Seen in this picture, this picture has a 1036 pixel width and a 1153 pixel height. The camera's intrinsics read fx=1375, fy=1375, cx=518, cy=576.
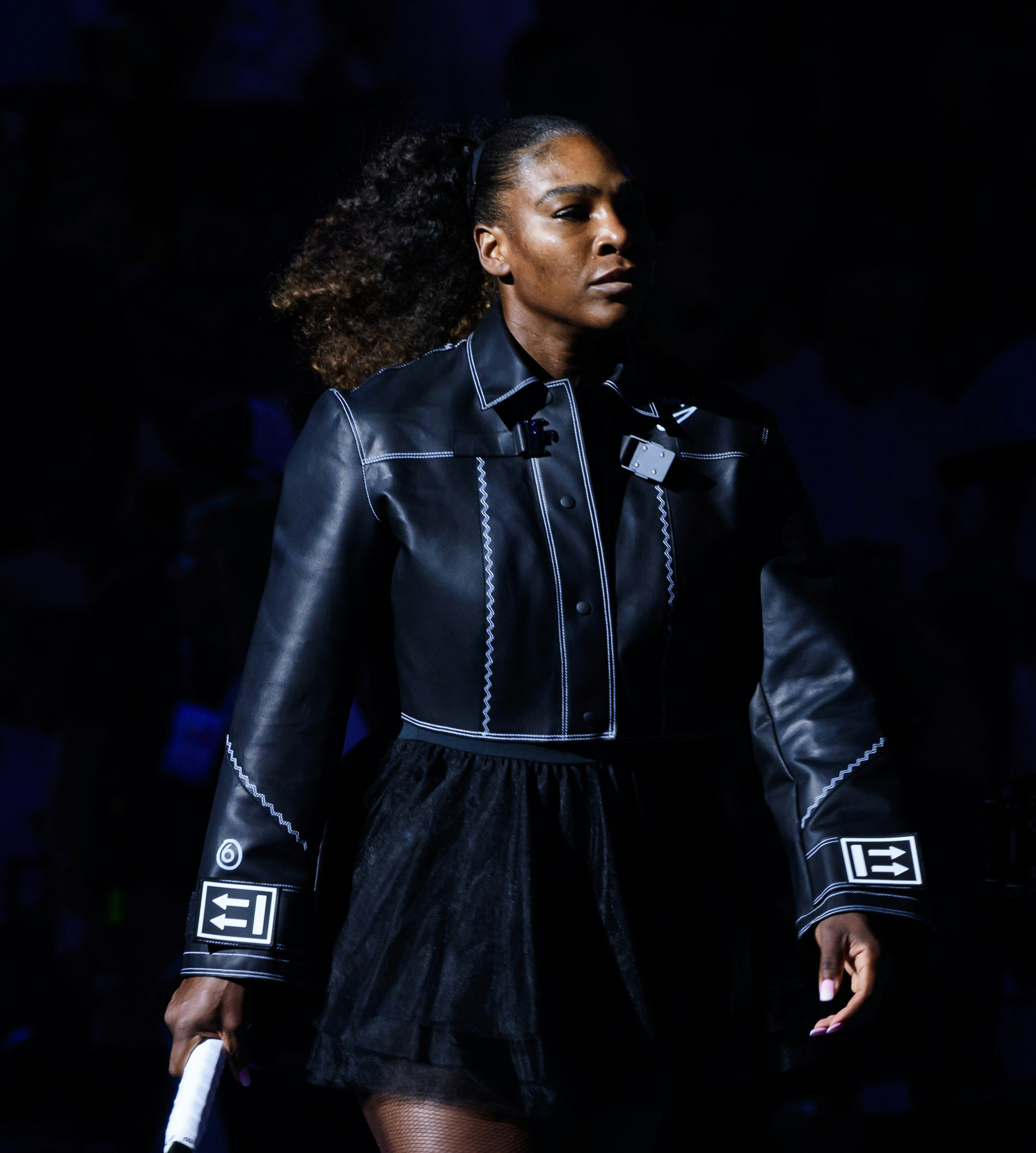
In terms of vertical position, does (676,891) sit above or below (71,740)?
below

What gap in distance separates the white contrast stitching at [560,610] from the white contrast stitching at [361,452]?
18 cm

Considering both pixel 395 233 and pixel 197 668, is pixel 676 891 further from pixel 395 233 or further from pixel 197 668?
pixel 197 668

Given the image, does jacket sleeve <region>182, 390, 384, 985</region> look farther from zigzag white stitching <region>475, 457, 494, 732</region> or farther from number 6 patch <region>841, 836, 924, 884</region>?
number 6 patch <region>841, 836, 924, 884</region>

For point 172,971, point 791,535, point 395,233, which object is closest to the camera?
point 791,535

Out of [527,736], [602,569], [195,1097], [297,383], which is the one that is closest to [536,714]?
[527,736]

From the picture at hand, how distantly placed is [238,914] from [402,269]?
881 mm

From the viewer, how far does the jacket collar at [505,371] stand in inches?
62.9

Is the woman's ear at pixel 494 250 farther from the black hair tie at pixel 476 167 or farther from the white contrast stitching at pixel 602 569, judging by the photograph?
the white contrast stitching at pixel 602 569

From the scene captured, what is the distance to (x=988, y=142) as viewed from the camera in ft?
10.1

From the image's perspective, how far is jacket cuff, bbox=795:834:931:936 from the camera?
1.51m

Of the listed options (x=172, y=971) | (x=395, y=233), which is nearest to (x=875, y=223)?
(x=395, y=233)

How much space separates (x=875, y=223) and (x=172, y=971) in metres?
2.23

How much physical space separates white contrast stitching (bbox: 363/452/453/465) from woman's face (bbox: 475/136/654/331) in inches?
8.8

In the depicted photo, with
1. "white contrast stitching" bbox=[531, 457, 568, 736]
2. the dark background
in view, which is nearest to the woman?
"white contrast stitching" bbox=[531, 457, 568, 736]
